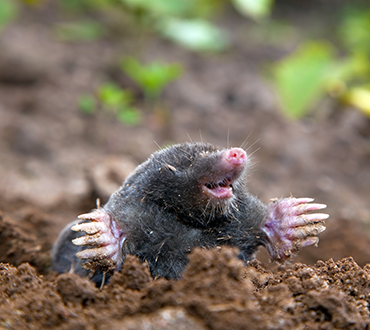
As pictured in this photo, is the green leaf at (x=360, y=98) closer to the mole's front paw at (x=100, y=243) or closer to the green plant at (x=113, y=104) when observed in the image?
the green plant at (x=113, y=104)

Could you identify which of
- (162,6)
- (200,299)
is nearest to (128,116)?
(162,6)

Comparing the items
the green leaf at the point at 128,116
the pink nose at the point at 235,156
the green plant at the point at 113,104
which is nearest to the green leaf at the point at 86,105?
the green plant at the point at 113,104

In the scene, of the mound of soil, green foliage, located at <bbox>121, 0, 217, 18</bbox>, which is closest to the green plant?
green foliage, located at <bbox>121, 0, 217, 18</bbox>

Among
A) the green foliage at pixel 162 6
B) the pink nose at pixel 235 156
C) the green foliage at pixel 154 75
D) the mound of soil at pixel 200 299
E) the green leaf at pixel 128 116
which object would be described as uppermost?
the green foliage at pixel 162 6

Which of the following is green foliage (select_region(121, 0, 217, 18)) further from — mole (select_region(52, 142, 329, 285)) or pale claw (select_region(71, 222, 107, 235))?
pale claw (select_region(71, 222, 107, 235))

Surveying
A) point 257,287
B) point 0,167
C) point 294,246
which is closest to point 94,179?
point 0,167

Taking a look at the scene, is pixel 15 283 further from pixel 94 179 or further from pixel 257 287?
pixel 94 179
